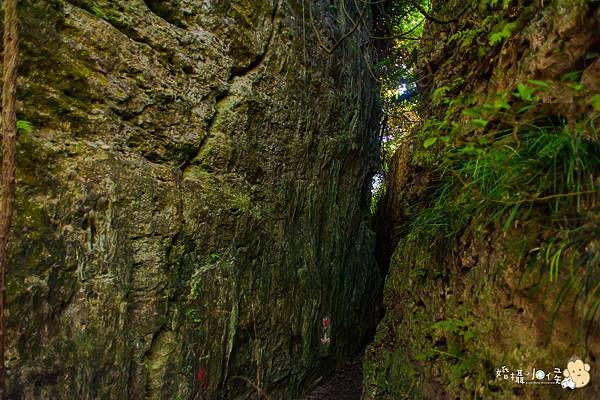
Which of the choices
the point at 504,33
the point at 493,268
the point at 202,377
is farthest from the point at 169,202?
the point at 504,33

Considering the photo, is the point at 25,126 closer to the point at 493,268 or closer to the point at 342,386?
the point at 493,268

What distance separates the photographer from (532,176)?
2.10m

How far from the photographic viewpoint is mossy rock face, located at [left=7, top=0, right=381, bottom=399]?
269cm

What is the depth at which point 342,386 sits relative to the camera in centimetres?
573

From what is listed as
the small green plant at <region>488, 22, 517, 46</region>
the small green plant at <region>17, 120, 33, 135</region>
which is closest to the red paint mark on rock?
the small green plant at <region>17, 120, 33, 135</region>

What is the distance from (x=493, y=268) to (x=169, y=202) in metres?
2.75

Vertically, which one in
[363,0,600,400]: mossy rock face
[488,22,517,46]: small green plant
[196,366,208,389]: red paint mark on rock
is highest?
[488,22,517,46]: small green plant

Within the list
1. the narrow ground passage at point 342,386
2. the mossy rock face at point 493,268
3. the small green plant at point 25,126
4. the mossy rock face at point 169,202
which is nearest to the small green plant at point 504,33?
the mossy rock face at point 493,268

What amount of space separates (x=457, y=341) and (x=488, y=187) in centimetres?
119

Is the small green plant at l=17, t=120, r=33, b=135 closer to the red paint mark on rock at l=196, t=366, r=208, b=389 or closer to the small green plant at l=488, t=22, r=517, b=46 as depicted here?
the red paint mark on rock at l=196, t=366, r=208, b=389

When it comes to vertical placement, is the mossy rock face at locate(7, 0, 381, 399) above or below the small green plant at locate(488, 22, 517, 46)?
below

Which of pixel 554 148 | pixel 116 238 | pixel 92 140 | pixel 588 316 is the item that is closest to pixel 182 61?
pixel 92 140

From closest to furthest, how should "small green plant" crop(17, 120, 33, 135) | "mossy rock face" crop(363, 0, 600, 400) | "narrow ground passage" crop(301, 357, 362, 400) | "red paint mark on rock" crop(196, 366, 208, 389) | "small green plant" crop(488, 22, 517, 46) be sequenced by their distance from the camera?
"mossy rock face" crop(363, 0, 600, 400)
"small green plant" crop(17, 120, 33, 135)
"small green plant" crop(488, 22, 517, 46)
"red paint mark on rock" crop(196, 366, 208, 389)
"narrow ground passage" crop(301, 357, 362, 400)

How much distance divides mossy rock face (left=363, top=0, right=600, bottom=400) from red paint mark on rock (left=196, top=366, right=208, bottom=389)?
167cm
